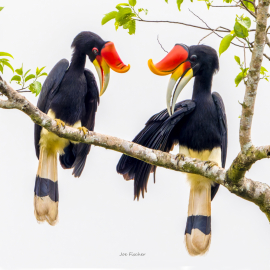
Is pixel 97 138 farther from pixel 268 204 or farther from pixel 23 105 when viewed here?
pixel 268 204

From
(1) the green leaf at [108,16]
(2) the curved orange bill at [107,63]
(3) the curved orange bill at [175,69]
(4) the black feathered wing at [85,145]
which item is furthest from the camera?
(4) the black feathered wing at [85,145]

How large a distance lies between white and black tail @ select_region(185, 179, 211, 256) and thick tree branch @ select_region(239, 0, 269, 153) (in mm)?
1807

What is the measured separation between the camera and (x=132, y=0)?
3.82 meters

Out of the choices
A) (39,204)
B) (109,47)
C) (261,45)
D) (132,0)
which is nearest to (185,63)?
(109,47)

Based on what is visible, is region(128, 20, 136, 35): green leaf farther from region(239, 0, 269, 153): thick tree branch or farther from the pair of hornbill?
region(239, 0, 269, 153): thick tree branch

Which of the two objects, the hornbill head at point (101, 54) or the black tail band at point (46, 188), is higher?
the hornbill head at point (101, 54)

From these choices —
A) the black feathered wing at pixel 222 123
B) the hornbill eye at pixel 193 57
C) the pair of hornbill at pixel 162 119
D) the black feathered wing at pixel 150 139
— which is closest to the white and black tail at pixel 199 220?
the pair of hornbill at pixel 162 119

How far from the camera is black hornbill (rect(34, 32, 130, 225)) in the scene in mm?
5238

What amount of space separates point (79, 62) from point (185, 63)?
135 cm

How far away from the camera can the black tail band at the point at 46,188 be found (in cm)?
537

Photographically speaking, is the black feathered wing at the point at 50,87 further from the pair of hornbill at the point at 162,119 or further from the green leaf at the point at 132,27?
the green leaf at the point at 132,27

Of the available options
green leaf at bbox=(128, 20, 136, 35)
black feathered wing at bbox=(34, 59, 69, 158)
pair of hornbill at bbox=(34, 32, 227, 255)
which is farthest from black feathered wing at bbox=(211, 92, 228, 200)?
black feathered wing at bbox=(34, 59, 69, 158)

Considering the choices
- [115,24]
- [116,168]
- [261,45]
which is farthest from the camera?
[116,168]

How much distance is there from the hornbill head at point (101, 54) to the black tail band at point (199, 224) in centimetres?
181
